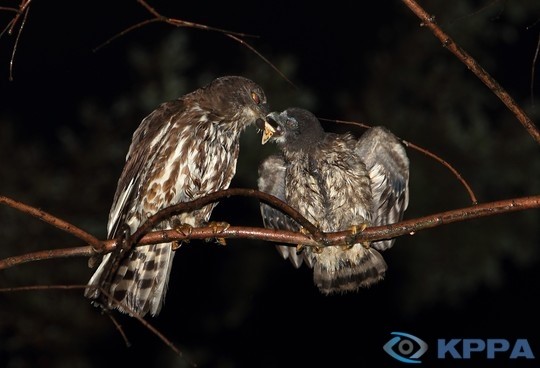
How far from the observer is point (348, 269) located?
513 centimetres

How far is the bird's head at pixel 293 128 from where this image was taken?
525 centimetres

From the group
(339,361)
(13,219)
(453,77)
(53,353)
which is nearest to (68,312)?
(53,353)

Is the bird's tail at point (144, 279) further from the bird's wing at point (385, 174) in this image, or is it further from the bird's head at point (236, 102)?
the bird's wing at point (385, 174)

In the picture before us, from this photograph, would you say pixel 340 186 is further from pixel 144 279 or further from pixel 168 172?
pixel 144 279

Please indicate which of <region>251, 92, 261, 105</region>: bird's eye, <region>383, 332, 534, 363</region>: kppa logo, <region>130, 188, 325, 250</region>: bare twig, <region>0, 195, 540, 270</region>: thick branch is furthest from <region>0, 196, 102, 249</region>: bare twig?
<region>383, 332, 534, 363</region>: kppa logo

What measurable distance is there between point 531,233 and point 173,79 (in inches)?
199

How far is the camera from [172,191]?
198 inches

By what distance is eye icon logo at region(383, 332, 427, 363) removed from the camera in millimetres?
6084

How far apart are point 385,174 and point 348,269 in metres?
0.67

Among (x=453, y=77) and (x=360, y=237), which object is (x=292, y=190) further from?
(x=453, y=77)

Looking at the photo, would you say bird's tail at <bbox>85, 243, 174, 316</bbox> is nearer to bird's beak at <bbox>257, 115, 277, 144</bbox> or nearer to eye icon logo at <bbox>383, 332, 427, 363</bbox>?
bird's beak at <bbox>257, 115, 277, 144</bbox>

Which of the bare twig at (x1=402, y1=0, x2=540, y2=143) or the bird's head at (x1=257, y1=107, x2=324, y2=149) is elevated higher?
the bird's head at (x1=257, y1=107, x2=324, y2=149)

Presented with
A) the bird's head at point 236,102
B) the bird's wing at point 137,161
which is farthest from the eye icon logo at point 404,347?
the bird's wing at point 137,161

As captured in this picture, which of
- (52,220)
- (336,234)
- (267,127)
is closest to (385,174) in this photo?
(267,127)
